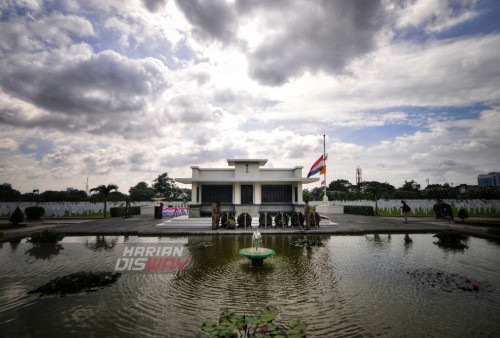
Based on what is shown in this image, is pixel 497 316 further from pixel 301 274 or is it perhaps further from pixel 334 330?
pixel 301 274

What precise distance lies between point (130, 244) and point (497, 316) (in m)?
14.3

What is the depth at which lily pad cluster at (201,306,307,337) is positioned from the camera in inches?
164

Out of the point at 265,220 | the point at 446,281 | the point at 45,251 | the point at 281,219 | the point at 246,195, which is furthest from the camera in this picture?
the point at 246,195

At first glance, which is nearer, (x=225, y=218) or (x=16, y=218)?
(x=225, y=218)

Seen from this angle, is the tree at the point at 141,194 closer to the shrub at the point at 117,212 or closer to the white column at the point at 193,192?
the shrub at the point at 117,212

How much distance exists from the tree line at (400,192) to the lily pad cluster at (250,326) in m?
27.2

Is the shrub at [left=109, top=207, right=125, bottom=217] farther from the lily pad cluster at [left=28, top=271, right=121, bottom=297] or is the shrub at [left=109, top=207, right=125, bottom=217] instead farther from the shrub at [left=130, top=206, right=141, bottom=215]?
the lily pad cluster at [left=28, top=271, right=121, bottom=297]

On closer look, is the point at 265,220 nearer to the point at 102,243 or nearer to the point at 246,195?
the point at 246,195

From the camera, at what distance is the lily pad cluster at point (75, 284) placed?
6.52 meters

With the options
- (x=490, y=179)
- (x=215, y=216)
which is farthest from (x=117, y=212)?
(x=490, y=179)

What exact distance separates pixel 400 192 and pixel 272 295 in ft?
197

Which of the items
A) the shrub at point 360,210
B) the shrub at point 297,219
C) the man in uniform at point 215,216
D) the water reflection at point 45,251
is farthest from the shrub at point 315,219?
the water reflection at point 45,251

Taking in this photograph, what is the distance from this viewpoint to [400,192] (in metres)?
55.4

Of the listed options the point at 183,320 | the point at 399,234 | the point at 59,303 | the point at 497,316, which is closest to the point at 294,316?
the point at 183,320
